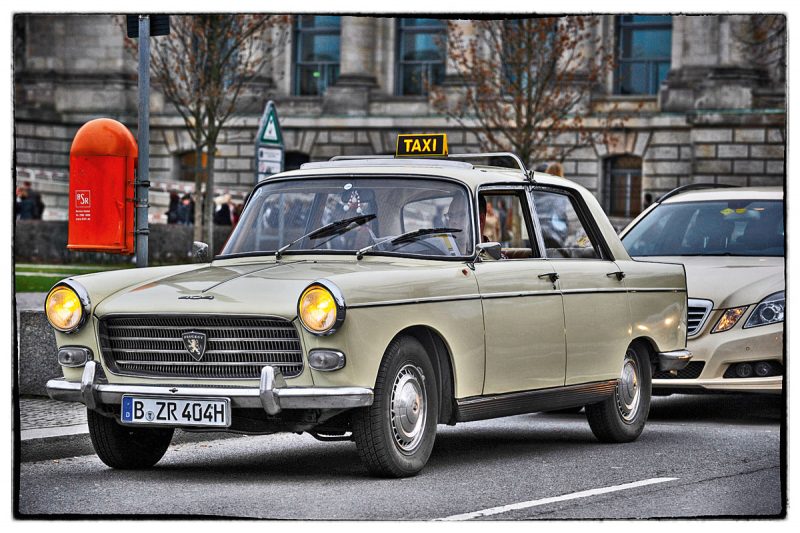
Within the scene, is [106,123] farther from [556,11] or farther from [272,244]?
[556,11]

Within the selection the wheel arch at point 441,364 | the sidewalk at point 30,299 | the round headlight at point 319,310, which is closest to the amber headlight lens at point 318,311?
the round headlight at point 319,310

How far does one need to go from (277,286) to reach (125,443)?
1.47 metres

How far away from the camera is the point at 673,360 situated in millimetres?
11438

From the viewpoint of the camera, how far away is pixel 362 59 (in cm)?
5144

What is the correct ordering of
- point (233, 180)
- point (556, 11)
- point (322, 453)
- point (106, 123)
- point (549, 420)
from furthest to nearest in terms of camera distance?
point (233, 180)
point (549, 420)
point (106, 123)
point (322, 453)
point (556, 11)

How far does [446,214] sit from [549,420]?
3.56 metres

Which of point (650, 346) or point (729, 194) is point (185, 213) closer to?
point (729, 194)

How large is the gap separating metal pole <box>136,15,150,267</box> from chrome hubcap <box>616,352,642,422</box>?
3462 mm

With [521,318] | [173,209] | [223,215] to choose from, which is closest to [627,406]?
[521,318]

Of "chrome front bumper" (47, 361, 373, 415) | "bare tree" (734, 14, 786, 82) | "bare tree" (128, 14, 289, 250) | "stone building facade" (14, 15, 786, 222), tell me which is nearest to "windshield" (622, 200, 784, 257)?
"chrome front bumper" (47, 361, 373, 415)

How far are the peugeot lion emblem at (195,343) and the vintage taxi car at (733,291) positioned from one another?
5.02 m

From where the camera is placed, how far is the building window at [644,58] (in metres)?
48.5

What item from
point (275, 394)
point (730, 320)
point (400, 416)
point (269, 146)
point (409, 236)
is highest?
point (269, 146)

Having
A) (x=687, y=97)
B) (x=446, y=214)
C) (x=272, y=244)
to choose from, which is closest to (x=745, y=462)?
(x=446, y=214)
